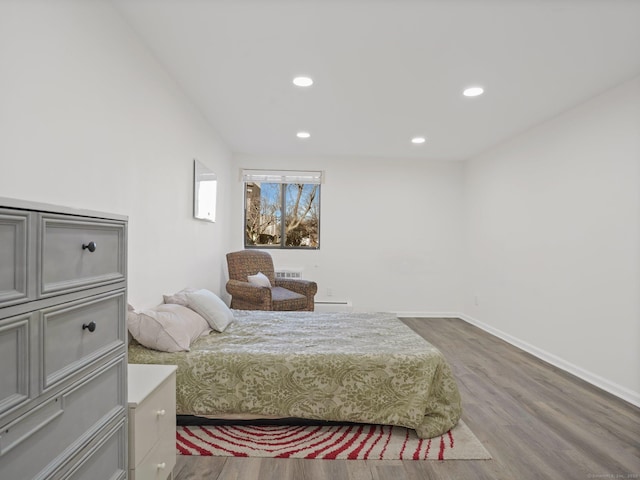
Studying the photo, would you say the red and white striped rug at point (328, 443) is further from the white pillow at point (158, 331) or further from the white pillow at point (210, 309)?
the white pillow at point (210, 309)

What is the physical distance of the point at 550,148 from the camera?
3766 millimetres

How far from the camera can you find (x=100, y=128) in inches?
76.0

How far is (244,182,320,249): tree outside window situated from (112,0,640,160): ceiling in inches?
70.4

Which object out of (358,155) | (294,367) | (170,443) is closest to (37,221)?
(170,443)

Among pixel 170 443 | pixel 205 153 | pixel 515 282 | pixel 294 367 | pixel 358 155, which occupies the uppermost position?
pixel 358 155

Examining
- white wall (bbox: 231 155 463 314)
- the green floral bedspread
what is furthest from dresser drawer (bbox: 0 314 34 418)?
white wall (bbox: 231 155 463 314)

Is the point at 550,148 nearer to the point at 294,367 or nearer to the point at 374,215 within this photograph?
the point at 374,215

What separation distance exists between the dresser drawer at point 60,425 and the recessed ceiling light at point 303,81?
2383 mm

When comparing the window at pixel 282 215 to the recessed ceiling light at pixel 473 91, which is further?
the window at pixel 282 215

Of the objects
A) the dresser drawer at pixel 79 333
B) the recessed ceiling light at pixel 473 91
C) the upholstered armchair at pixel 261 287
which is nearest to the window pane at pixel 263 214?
the upholstered armchair at pixel 261 287

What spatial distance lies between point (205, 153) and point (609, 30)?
3424 mm

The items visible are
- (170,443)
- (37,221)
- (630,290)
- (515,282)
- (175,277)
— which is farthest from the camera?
(515,282)

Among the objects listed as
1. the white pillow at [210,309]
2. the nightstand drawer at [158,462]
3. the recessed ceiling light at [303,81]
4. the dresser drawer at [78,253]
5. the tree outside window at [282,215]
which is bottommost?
the nightstand drawer at [158,462]

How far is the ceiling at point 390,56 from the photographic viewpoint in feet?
6.65
